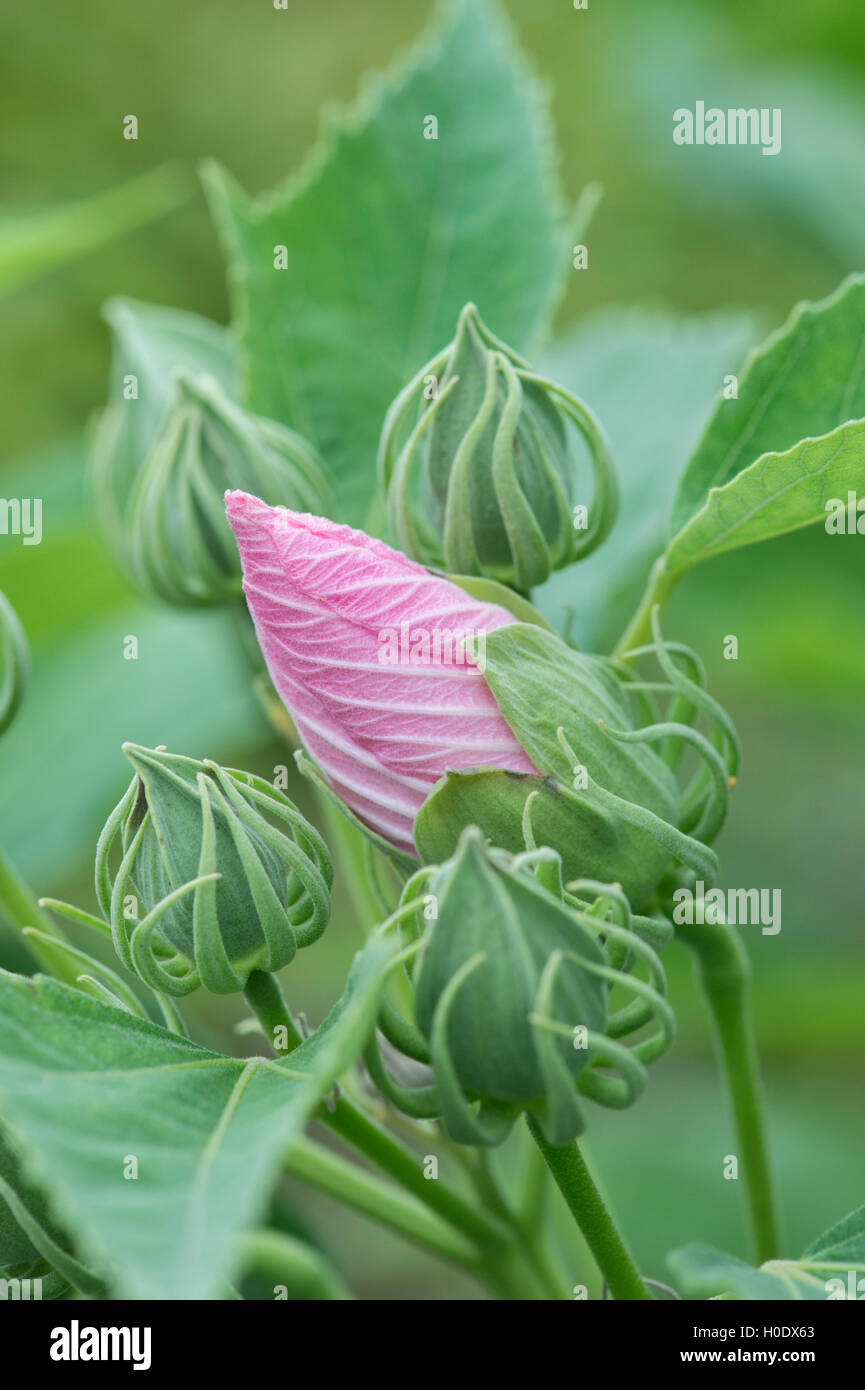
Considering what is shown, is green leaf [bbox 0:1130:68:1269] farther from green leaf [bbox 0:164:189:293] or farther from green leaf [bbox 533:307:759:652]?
green leaf [bbox 0:164:189:293]

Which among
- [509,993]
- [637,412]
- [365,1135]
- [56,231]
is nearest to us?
[509,993]

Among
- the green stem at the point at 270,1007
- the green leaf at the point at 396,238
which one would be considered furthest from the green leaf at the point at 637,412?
the green stem at the point at 270,1007

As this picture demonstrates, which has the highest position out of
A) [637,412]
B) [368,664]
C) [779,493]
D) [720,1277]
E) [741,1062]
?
[637,412]

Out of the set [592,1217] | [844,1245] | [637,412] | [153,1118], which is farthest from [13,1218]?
[637,412]

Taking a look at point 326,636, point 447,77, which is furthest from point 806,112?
point 326,636

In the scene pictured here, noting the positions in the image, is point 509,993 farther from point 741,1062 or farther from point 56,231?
point 56,231

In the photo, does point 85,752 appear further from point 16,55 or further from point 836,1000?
point 16,55
